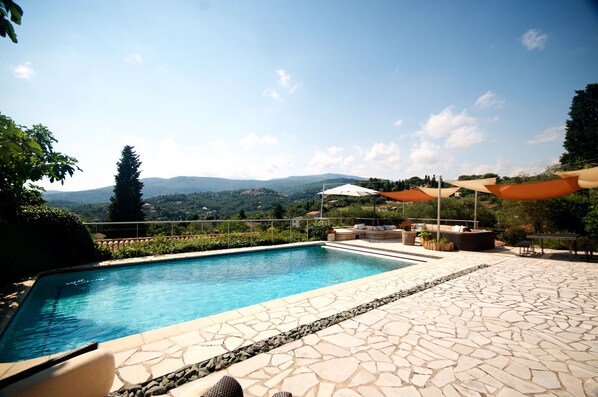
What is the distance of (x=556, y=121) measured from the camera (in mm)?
10219

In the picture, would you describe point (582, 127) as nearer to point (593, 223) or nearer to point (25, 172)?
point (593, 223)

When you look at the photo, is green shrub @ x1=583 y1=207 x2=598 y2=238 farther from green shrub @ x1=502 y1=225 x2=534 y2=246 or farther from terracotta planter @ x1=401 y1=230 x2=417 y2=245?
terracotta planter @ x1=401 y1=230 x2=417 y2=245

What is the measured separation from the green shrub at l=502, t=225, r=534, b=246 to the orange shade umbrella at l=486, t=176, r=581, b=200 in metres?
2.94

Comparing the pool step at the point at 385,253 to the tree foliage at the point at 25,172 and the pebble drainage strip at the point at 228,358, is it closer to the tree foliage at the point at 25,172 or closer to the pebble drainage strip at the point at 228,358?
the pebble drainage strip at the point at 228,358

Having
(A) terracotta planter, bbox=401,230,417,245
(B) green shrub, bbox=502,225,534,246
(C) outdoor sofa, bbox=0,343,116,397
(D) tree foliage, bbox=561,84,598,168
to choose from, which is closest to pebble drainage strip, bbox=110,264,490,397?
(C) outdoor sofa, bbox=0,343,116,397

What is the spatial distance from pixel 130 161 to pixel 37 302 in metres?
27.2

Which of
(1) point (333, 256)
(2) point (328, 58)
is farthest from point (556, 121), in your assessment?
(1) point (333, 256)

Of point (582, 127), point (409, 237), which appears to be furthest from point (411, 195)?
point (582, 127)

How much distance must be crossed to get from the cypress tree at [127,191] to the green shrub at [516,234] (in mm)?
30237

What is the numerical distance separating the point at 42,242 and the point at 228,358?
7292 mm

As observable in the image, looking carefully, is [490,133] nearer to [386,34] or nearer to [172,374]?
[386,34]

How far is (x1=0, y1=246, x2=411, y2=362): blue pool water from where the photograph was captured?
13.5 feet

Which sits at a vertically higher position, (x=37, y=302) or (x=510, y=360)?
(x=510, y=360)

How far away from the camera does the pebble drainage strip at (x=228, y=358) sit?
7.26 feet
